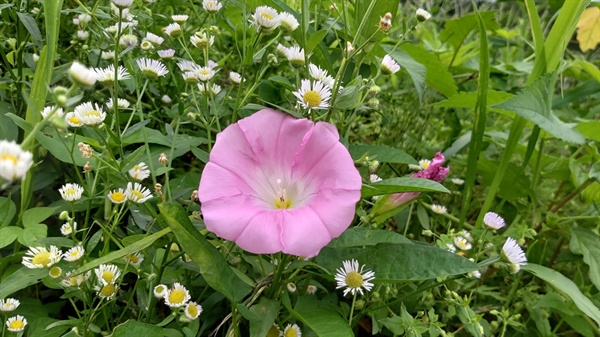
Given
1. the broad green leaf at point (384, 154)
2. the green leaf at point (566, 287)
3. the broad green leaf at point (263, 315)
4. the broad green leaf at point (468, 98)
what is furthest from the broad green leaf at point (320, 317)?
the broad green leaf at point (468, 98)

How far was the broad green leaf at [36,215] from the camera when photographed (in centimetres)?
72

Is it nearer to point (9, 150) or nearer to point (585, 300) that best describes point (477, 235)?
point (585, 300)

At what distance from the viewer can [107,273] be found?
62 centimetres

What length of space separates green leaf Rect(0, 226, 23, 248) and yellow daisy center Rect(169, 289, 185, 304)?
0.22 meters

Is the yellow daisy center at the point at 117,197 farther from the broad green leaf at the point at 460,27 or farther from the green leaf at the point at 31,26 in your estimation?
the broad green leaf at the point at 460,27

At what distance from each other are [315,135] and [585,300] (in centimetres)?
54

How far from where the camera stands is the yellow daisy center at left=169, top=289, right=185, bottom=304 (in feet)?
2.05

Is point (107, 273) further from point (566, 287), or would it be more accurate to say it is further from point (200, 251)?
point (566, 287)

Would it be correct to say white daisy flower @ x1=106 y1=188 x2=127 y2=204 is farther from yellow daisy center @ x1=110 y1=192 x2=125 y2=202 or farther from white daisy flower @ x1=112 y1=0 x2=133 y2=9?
white daisy flower @ x1=112 y1=0 x2=133 y2=9

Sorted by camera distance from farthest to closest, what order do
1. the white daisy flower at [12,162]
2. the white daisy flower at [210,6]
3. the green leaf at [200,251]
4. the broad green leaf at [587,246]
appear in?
the broad green leaf at [587,246] < the white daisy flower at [210,6] < the green leaf at [200,251] < the white daisy flower at [12,162]

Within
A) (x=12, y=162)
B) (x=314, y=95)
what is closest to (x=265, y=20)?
(x=314, y=95)

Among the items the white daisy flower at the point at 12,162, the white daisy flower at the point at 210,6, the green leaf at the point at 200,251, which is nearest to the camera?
the white daisy flower at the point at 12,162

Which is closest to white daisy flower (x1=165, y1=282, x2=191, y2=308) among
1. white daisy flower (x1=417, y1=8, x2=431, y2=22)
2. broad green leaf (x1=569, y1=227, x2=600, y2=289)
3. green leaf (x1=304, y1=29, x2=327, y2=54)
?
green leaf (x1=304, y1=29, x2=327, y2=54)

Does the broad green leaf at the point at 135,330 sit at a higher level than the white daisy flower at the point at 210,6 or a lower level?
lower
